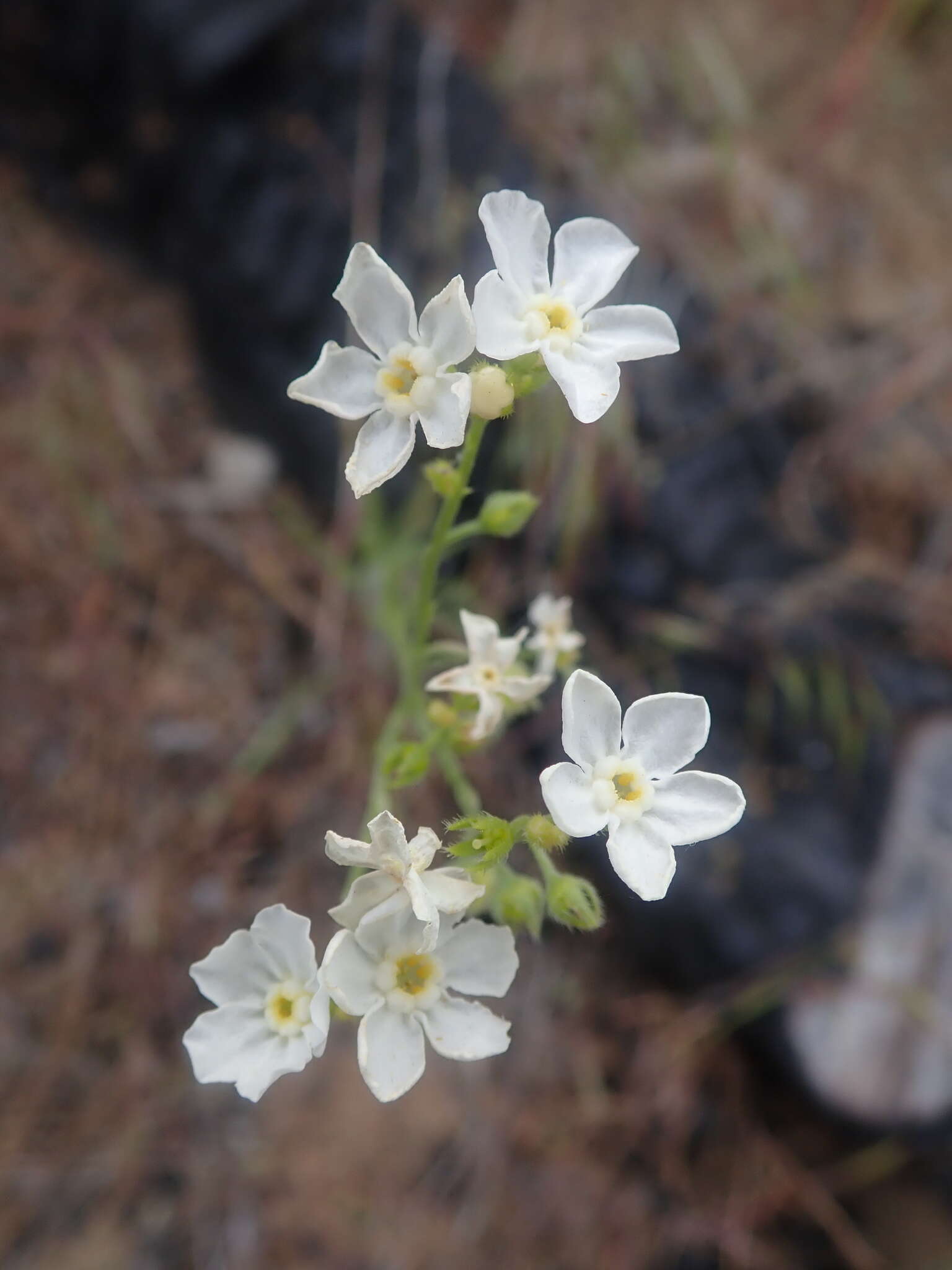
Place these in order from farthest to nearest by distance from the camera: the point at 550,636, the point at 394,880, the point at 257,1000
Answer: the point at 550,636 → the point at 257,1000 → the point at 394,880

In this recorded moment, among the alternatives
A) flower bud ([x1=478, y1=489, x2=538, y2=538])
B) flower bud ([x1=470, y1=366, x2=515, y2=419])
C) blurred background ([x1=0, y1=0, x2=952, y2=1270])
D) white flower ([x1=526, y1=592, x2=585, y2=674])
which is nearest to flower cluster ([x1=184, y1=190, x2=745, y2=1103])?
flower bud ([x1=470, y1=366, x2=515, y2=419])

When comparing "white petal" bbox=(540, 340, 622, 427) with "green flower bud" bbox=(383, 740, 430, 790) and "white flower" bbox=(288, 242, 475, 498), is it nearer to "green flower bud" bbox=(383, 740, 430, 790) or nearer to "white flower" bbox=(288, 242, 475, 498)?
"white flower" bbox=(288, 242, 475, 498)

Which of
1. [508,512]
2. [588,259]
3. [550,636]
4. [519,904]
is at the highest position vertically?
[588,259]

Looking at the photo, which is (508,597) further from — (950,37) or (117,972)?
(950,37)

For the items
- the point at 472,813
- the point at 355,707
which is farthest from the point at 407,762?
the point at 355,707

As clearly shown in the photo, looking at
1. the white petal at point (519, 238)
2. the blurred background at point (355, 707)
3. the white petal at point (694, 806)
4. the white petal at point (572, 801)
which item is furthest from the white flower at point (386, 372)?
the blurred background at point (355, 707)

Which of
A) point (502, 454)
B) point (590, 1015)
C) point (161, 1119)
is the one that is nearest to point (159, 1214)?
point (161, 1119)

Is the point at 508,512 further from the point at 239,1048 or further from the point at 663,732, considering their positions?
the point at 239,1048
